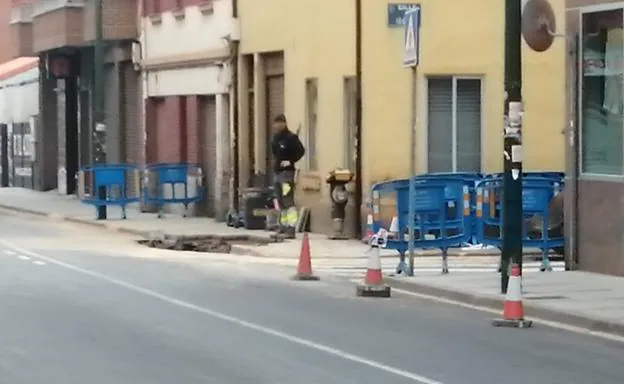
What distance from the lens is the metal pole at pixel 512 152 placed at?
16969mm

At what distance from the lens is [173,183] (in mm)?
34531

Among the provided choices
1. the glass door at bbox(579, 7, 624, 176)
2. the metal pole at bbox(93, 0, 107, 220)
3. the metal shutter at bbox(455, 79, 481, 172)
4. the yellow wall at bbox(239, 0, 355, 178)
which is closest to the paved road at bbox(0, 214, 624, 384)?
the glass door at bbox(579, 7, 624, 176)

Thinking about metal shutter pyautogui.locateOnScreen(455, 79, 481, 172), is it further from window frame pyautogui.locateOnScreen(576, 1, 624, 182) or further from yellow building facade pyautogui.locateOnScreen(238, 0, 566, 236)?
window frame pyautogui.locateOnScreen(576, 1, 624, 182)

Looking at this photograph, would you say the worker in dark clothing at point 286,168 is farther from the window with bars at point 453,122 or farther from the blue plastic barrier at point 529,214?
the blue plastic barrier at point 529,214

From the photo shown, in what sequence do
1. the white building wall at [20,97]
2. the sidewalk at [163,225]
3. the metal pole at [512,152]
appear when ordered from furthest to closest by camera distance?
the white building wall at [20,97] → the sidewalk at [163,225] → the metal pole at [512,152]

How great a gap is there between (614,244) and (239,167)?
14745 millimetres

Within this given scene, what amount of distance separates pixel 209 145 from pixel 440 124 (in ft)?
32.5

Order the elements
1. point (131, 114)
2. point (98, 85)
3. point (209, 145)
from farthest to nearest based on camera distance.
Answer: point (131, 114), point (98, 85), point (209, 145)

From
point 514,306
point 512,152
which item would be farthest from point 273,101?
point 514,306

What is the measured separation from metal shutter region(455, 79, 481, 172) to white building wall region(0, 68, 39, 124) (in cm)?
2813

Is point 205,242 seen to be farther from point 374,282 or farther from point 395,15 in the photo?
point 374,282

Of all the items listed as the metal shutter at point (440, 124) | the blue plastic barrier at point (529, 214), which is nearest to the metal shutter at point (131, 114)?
the metal shutter at point (440, 124)

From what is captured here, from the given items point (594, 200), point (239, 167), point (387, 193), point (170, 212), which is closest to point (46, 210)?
point (170, 212)

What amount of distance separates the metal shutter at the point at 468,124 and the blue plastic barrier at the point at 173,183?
9148 mm
